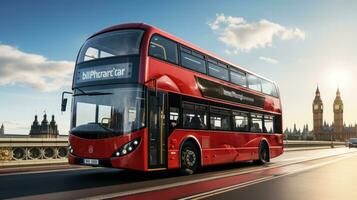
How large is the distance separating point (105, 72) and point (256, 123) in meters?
8.85

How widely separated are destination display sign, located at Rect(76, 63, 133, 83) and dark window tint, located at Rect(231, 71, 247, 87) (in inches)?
247

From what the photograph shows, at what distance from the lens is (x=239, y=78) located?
17.1 meters

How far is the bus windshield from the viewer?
35.6ft

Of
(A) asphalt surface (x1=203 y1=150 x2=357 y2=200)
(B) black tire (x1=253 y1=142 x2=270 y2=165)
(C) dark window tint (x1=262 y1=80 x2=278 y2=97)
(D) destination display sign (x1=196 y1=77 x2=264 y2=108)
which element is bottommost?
(A) asphalt surface (x1=203 y1=150 x2=357 y2=200)

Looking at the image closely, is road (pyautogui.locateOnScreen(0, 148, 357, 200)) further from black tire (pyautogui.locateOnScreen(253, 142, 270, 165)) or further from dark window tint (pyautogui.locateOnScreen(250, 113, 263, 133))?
black tire (pyautogui.locateOnScreen(253, 142, 270, 165))

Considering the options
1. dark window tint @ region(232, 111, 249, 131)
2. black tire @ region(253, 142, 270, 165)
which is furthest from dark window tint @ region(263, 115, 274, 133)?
dark window tint @ region(232, 111, 249, 131)

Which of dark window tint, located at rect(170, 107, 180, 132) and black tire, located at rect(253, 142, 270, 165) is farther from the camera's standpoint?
black tire, located at rect(253, 142, 270, 165)

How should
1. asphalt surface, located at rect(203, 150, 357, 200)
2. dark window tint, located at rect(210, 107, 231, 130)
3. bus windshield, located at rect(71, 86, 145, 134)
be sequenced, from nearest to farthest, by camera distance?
asphalt surface, located at rect(203, 150, 357, 200), bus windshield, located at rect(71, 86, 145, 134), dark window tint, located at rect(210, 107, 231, 130)

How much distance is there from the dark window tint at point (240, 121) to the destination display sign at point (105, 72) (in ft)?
20.0

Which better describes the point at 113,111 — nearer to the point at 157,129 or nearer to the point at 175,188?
the point at 157,129

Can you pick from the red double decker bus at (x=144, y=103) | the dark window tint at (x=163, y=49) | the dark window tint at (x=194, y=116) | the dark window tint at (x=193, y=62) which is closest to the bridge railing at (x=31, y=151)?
the red double decker bus at (x=144, y=103)

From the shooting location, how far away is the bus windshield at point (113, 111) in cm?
1084

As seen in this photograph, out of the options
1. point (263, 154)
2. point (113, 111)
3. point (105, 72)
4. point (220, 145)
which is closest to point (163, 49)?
point (105, 72)

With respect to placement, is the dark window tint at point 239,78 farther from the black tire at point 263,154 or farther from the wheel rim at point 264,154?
the wheel rim at point 264,154
